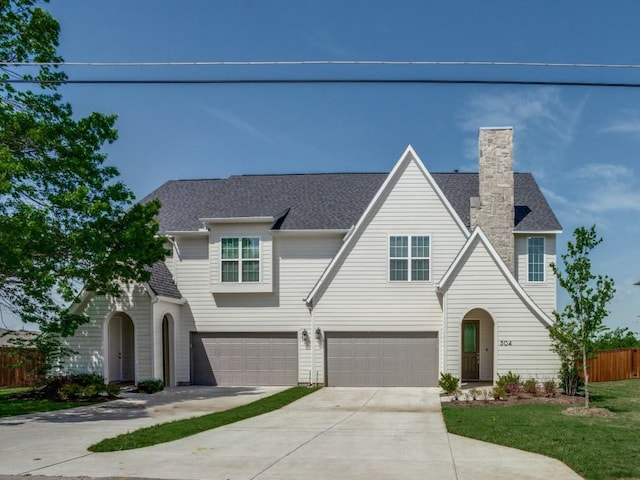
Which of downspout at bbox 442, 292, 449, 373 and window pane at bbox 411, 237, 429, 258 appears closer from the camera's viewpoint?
downspout at bbox 442, 292, 449, 373

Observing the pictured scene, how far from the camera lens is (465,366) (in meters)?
25.3

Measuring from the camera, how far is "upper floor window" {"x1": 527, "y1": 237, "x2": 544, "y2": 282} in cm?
2467

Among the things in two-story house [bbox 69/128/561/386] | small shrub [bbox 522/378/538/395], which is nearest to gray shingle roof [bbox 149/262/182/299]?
two-story house [bbox 69/128/561/386]

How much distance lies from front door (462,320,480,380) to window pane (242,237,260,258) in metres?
9.01

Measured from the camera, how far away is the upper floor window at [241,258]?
974 inches

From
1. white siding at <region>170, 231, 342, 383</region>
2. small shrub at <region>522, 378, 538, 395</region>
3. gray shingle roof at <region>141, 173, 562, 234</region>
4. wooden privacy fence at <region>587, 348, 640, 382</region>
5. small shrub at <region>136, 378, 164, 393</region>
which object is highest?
gray shingle roof at <region>141, 173, 562, 234</region>

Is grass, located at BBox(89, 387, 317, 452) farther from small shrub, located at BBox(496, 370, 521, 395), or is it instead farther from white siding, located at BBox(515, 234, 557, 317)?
white siding, located at BBox(515, 234, 557, 317)

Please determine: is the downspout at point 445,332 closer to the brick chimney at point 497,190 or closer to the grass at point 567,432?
the grass at point 567,432

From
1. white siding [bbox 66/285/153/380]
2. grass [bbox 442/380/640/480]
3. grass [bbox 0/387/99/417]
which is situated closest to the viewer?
grass [bbox 442/380/640/480]

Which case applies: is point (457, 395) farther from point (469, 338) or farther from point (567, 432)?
point (567, 432)

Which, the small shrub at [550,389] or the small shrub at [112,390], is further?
the small shrub at [112,390]

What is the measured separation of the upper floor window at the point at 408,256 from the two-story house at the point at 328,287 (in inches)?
1.5

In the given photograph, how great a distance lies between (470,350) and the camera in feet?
83.3

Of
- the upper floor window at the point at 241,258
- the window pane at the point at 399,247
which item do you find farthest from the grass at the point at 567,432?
the upper floor window at the point at 241,258
